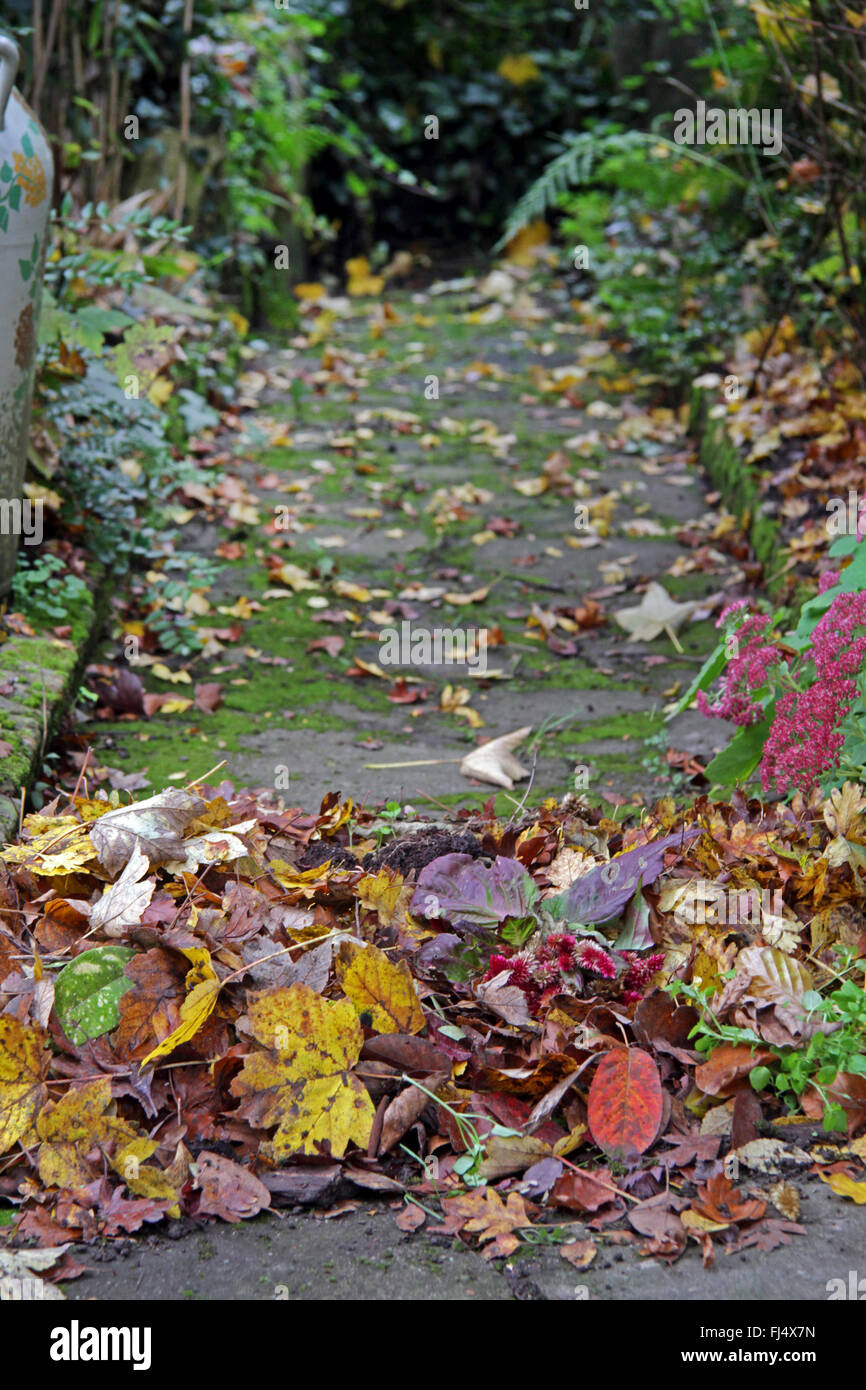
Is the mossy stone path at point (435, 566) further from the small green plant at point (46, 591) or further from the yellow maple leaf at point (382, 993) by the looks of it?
the yellow maple leaf at point (382, 993)

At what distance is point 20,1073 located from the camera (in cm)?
165

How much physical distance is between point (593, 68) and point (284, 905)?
8.73 metres

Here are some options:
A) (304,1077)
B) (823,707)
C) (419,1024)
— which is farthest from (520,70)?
(304,1077)

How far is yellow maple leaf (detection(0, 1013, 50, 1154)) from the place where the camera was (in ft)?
5.26

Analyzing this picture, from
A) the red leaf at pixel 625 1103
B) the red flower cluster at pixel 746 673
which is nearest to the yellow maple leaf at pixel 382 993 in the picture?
the red leaf at pixel 625 1103

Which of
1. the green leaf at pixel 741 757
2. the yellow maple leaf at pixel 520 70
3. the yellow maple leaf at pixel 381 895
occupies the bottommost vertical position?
the yellow maple leaf at pixel 381 895

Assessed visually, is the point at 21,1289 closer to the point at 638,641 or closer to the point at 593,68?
the point at 638,641

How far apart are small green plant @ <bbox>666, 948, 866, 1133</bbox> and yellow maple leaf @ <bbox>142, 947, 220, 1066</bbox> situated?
2.09 ft

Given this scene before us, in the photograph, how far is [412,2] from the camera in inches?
348

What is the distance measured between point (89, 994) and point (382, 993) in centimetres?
41

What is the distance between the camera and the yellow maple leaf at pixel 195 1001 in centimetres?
166

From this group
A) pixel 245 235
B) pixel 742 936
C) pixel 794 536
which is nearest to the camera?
pixel 742 936

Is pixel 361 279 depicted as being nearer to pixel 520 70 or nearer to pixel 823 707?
pixel 520 70

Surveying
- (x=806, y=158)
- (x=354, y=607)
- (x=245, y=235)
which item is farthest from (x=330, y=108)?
(x=354, y=607)
